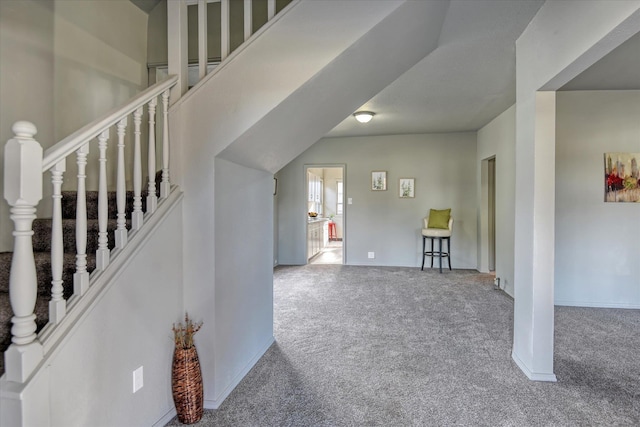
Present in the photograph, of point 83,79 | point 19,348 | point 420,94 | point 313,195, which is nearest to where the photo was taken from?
point 19,348

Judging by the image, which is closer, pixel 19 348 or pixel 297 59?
pixel 19 348

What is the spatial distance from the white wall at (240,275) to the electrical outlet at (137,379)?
0.41 metres

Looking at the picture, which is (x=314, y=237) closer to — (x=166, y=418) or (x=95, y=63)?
(x=95, y=63)

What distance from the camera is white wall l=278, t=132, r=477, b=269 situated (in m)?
6.32

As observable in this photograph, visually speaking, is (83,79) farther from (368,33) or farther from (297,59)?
(368,33)

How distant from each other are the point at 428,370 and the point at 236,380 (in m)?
1.39

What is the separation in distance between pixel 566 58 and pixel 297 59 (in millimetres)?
1564

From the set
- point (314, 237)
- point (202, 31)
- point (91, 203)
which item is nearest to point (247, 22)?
point (202, 31)

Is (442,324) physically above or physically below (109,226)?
below

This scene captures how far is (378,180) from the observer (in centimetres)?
666

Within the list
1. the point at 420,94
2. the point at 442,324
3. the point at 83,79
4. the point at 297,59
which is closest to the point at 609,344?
the point at 442,324

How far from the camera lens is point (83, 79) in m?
2.71

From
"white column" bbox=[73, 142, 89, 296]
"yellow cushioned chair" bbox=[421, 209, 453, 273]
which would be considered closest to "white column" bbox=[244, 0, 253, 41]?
"white column" bbox=[73, 142, 89, 296]

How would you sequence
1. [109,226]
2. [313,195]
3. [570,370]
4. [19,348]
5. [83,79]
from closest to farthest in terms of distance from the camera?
[19,348] → [109,226] → [570,370] → [83,79] → [313,195]
